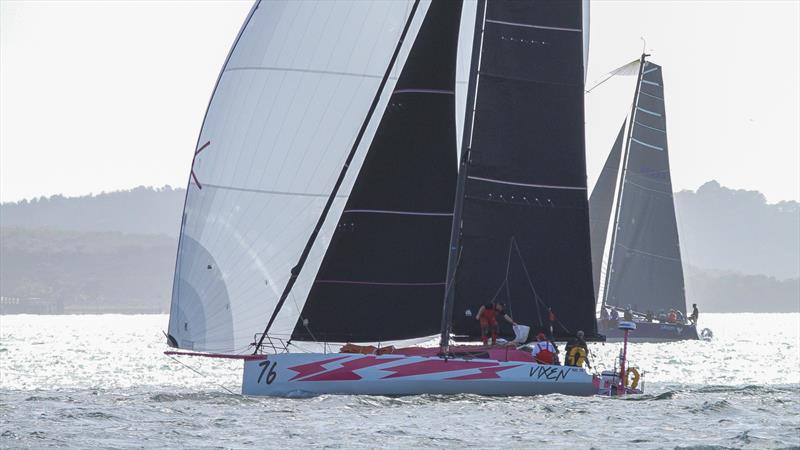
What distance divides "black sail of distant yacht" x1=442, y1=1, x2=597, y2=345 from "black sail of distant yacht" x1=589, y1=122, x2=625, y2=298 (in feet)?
92.0

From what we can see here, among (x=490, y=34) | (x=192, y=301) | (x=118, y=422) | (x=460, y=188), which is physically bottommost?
(x=118, y=422)

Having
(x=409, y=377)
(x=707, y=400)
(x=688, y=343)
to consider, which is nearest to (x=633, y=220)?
(x=688, y=343)

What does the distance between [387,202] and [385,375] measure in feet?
9.67

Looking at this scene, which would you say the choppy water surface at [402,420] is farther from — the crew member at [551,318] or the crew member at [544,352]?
the crew member at [551,318]

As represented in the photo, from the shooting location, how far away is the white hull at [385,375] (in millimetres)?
20844

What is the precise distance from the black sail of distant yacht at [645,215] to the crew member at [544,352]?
1183 inches

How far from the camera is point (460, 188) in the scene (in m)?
22.7

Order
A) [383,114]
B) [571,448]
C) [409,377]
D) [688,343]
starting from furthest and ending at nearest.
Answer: [688,343] → [383,114] → [409,377] → [571,448]

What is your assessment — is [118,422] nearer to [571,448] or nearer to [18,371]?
[571,448]

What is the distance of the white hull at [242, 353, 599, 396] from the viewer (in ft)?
68.4

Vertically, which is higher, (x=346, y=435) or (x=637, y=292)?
(x=637, y=292)

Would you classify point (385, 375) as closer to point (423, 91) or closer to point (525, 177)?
point (525, 177)

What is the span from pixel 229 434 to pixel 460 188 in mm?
6542

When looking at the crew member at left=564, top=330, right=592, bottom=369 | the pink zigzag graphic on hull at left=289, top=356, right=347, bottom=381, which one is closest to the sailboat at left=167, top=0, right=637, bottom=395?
the pink zigzag graphic on hull at left=289, top=356, right=347, bottom=381
